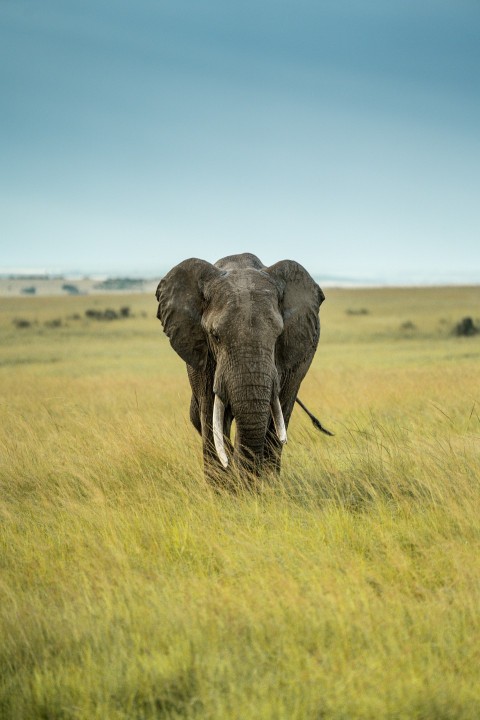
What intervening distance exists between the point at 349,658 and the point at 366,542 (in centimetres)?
184

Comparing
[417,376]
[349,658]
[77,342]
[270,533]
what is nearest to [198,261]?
[270,533]

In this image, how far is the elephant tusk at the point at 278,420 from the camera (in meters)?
7.34

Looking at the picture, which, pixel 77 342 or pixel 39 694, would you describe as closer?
pixel 39 694

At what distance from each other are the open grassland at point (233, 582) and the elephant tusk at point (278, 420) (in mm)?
476

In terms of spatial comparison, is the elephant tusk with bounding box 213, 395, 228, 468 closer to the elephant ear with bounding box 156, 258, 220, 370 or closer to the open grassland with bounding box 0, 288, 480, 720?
the open grassland with bounding box 0, 288, 480, 720

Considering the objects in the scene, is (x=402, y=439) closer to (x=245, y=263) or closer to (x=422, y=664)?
(x=245, y=263)

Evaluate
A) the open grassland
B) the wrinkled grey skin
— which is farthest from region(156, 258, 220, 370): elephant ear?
the open grassland

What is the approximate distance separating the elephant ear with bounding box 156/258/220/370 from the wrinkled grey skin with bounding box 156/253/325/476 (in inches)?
0.4

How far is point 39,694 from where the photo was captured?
395 cm

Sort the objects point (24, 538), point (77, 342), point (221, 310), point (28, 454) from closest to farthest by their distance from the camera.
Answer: point (24, 538)
point (221, 310)
point (28, 454)
point (77, 342)

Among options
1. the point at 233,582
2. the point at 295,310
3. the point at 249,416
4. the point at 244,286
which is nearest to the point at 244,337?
the point at 244,286

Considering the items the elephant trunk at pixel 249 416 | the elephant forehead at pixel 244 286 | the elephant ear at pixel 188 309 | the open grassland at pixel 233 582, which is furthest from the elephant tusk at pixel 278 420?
the elephant forehead at pixel 244 286

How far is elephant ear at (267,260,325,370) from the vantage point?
781 centimetres

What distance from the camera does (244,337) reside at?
22.9ft
